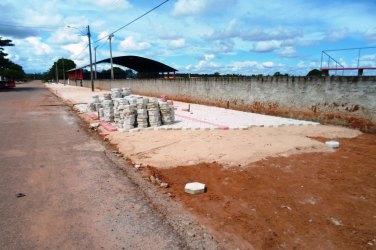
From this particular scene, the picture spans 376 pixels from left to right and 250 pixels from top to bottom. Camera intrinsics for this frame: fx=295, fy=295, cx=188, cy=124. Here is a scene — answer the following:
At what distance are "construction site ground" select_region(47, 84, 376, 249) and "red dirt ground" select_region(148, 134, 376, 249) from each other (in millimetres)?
12

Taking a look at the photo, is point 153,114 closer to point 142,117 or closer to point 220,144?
point 142,117

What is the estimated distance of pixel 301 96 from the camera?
1177 cm

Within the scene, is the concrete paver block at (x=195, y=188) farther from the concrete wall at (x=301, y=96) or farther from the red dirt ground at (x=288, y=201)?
the concrete wall at (x=301, y=96)

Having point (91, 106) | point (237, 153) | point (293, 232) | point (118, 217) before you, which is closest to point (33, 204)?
point (118, 217)

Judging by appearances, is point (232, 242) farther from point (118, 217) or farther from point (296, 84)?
point (296, 84)

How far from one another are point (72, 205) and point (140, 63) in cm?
4384

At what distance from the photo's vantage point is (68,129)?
10.8 m

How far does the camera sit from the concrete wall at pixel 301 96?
9.71 metres

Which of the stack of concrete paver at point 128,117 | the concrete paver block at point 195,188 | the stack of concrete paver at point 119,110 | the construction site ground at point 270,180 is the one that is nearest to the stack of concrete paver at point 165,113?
the stack of concrete paver at point 128,117

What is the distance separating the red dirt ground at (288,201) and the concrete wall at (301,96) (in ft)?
12.2

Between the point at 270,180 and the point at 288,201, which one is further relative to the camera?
the point at 270,180

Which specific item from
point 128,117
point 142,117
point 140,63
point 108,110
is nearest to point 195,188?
point 142,117

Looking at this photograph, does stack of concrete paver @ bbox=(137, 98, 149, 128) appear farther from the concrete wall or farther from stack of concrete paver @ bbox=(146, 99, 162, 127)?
the concrete wall

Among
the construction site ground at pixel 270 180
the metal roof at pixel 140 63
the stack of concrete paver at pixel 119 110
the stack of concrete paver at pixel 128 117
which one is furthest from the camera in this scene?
the metal roof at pixel 140 63
